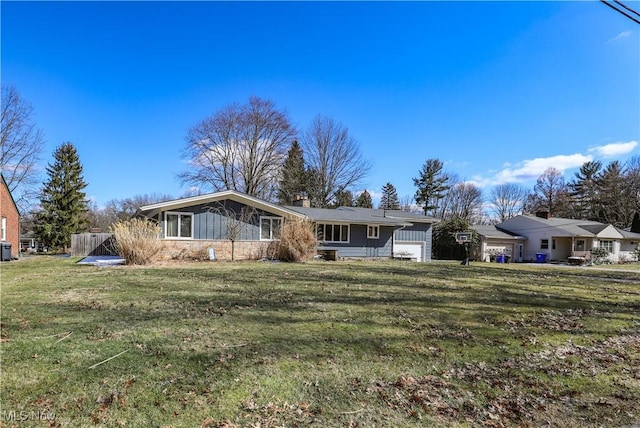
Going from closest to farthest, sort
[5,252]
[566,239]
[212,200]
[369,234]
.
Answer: [5,252]
[212,200]
[369,234]
[566,239]

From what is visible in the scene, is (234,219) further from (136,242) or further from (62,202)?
(62,202)

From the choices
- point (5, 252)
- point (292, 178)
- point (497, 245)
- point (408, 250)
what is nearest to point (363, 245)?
point (408, 250)

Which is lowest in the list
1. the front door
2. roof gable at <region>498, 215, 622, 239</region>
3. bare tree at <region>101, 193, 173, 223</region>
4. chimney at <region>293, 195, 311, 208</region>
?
the front door

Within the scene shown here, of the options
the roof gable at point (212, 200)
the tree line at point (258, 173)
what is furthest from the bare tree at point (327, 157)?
the roof gable at point (212, 200)

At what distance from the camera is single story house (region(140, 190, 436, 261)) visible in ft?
59.5

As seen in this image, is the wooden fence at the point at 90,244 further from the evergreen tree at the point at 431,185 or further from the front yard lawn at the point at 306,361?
the evergreen tree at the point at 431,185

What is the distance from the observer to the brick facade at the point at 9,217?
69.7 ft

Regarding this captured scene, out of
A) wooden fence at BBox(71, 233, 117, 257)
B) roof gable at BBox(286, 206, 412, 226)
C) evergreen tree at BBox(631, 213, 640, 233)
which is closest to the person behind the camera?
roof gable at BBox(286, 206, 412, 226)

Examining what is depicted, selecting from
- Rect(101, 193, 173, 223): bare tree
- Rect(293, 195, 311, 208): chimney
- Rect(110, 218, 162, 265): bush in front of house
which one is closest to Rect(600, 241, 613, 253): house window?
Rect(293, 195, 311, 208): chimney

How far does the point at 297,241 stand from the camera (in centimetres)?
1689

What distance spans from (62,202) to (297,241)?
98.0 ft

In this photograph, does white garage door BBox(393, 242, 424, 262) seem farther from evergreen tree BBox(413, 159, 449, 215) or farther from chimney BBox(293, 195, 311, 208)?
evergreen tree BBox(413, 159, 449, 215)

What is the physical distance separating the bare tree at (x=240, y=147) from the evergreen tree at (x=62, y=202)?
11.2m

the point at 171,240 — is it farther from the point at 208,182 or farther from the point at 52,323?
the point at 208,182
